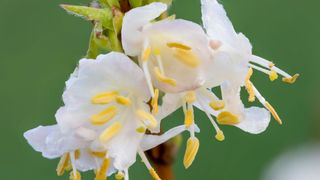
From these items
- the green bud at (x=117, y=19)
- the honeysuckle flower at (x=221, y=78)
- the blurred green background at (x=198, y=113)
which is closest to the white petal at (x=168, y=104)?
the honeysuckle flower at (x=221, y=78)

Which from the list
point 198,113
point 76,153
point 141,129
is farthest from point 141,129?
point 198,113

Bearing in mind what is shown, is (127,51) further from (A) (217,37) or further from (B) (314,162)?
(B) (314,162)

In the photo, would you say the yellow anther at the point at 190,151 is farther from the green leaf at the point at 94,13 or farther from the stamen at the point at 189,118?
the green leaf at the point at 94,13

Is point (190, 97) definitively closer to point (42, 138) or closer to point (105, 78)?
point (105, 78)

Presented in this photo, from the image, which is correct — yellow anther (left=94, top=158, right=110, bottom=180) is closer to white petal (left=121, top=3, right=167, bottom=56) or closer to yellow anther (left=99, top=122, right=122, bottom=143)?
yellow anther (left=99, top=122, right=122, bottom=143)

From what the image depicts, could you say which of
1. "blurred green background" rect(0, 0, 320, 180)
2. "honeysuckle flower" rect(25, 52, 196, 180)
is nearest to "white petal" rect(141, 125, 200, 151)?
"honeysuckle flower" rect(25, 52, 196, 180)
